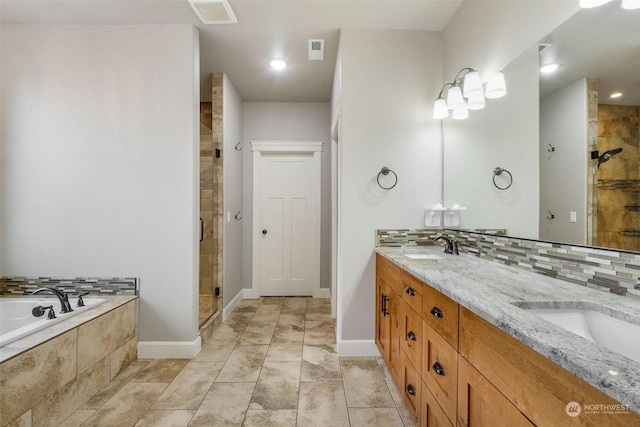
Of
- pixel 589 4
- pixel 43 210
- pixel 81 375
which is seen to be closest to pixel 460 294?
pixel 589 4

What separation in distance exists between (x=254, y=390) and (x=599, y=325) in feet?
5.92

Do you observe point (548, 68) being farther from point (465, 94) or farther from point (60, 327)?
point (60, 327)

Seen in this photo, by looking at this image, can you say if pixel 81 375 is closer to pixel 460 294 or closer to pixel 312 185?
pixel 460 294

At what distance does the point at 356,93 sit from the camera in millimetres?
2307

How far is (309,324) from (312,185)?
1.80 metres

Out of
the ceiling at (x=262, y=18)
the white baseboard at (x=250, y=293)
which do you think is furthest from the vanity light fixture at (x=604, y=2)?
the white baseboard at (x=250, y=293)

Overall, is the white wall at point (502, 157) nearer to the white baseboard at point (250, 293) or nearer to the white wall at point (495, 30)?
the white wall at point (495, 30)

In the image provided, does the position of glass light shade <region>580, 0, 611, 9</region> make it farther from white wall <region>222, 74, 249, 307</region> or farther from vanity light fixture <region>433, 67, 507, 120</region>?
white wall <region>222, 74, 249, 307</region>

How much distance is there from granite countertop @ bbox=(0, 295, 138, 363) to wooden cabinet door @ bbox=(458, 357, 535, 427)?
1946 mm

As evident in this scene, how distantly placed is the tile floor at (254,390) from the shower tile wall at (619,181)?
1346 millimetres

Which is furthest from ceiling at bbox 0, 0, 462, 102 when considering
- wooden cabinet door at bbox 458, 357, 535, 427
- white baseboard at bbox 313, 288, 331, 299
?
white baseboard at bbox 313, 288, 331, 299

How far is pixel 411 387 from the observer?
1448mm

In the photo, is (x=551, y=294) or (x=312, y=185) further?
(x=312, y=185)

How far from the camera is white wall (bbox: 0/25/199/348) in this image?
2273 mm
